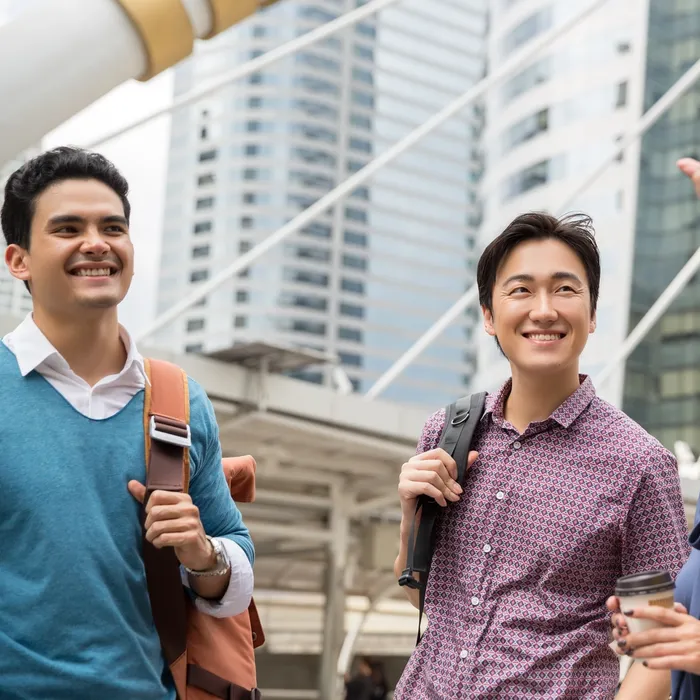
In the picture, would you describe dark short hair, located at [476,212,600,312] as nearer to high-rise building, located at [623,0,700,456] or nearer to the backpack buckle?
the backpack buckle

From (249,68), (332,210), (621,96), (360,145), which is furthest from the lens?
(360,145)

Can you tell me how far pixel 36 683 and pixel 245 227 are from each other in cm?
9721

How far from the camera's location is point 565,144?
5816 cm

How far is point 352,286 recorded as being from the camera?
98.1 metres

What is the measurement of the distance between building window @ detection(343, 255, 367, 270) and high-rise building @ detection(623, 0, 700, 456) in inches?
2283

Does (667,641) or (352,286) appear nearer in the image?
(667,641)

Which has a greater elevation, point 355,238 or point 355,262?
point 355,238

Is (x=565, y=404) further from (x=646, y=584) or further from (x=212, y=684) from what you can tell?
(x=212, y=684)

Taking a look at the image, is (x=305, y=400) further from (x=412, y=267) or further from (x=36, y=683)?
(x=412, y=267)

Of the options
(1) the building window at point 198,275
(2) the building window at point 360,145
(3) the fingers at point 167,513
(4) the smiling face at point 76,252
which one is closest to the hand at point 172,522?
(3) the fingers at point 167,513

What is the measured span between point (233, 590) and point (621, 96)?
55007 millimetres

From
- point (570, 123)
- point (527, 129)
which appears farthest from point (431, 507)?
point (527, 129)

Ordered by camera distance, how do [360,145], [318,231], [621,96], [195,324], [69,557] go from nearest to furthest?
[69,557] → [621,96] → [318,231] → [195,324] → [360,145]

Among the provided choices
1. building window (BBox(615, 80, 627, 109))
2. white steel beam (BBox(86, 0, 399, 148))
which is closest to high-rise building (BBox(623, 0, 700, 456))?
building window (BBox(615, 80, 627, 109))
